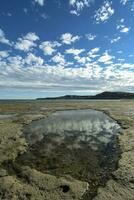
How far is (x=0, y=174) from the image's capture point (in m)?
13.7

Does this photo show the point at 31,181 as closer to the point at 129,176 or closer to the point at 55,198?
the point at 55,198

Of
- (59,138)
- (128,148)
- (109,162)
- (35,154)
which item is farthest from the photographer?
(59,138)

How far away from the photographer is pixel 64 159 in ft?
54.1

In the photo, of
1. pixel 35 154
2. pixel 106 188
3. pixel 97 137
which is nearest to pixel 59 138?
pixel 97 137

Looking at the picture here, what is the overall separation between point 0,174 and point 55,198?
454 centimetres

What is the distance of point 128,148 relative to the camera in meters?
19.2

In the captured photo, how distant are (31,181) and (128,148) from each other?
9.65m

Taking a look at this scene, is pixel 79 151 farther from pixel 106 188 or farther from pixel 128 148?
pixel 106 188

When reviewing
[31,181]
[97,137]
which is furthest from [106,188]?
[97,137]

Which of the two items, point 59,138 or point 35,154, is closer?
point 35,154

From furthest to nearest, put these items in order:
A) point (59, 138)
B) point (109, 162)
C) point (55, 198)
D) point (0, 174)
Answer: point (59, 138), point (109, 162), point (0, 174), point (55, 198)

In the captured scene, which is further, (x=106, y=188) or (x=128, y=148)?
(x=128, y=148)

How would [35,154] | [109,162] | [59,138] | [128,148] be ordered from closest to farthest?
[109,162], [35,154], [128,148], [59,138]

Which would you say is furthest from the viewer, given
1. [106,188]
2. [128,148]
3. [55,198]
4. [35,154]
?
[128,148]
